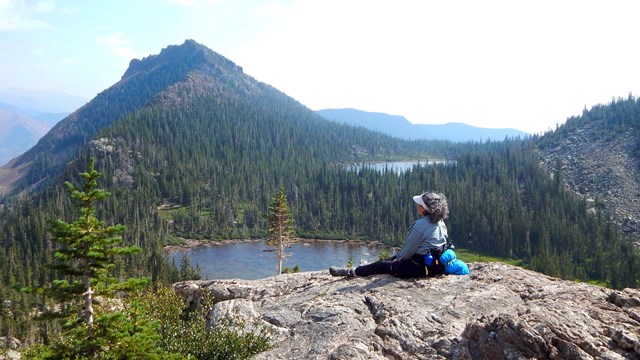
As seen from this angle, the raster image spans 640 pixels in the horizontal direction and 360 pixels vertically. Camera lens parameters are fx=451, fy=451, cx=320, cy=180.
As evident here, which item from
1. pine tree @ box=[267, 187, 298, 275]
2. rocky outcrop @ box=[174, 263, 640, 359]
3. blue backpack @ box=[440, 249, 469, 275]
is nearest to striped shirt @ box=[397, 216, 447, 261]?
blue backpack @ box=[440, 249, 469, 275]

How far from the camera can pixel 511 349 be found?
8.80 metres

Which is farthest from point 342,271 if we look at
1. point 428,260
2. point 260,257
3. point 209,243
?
point 209,243

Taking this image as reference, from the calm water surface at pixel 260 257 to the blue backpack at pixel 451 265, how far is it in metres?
78.8

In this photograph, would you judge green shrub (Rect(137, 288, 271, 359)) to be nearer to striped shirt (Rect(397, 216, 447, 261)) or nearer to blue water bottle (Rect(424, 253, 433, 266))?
striped shirt (Rect(397, 216, 447, 261))

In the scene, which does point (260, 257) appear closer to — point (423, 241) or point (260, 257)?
point (260, 257)

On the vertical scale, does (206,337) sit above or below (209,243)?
above

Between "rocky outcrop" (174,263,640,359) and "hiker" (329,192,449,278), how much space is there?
392mm

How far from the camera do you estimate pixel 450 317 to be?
1126cm

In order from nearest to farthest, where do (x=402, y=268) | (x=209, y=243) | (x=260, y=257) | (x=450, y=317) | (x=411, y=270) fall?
1. (x=450, y=317)
2. (x=411, y=270)
3. (x=402, y=268)
4. (x=260, y=257)
5. (x=209, y=243)

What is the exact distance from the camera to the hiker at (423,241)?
12.7 meters

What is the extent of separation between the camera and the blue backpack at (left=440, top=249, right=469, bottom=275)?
13390 millimetres

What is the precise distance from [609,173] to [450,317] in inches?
7246

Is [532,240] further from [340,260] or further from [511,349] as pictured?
[511,349]

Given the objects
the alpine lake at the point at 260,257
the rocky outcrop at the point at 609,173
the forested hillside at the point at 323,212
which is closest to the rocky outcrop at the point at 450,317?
the forested hillside at the point at 323,212
